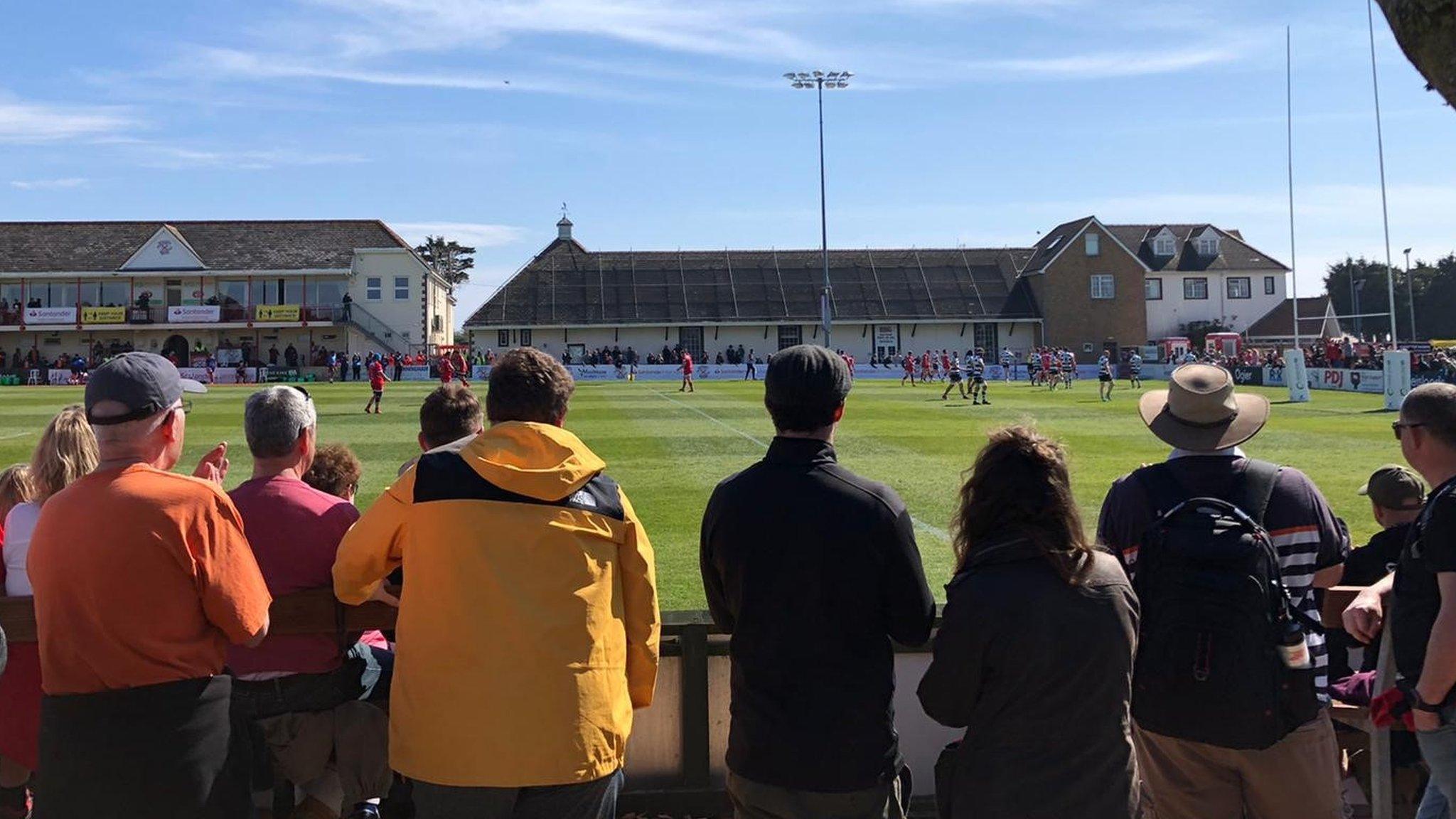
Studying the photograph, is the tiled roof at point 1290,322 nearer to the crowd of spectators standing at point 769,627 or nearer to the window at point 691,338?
the window at point 691,338

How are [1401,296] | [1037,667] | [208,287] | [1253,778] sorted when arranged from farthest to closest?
[1401,296] → [208,287] → [1253,778] → [1037,667]

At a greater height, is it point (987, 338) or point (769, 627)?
point (987, 338)

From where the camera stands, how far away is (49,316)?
222ft

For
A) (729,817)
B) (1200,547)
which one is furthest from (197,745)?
(1200,547)

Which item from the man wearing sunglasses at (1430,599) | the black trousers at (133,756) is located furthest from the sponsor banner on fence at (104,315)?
the man wearing sunglasses at (1430,599)

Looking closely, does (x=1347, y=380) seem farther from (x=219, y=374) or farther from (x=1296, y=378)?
(x=219, y=374)

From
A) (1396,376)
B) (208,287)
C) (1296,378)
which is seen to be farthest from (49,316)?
(1396,376)

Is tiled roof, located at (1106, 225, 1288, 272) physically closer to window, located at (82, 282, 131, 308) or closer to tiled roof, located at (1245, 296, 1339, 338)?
tiled roof, located at (1245, 296, 1339, 338)

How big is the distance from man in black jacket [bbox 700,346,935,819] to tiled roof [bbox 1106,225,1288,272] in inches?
3209

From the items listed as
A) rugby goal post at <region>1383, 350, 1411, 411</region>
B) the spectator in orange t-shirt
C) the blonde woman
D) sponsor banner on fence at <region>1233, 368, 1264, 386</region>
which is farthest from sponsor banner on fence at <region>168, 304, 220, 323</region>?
the spectator in orange t-shirt

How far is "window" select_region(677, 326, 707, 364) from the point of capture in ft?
237

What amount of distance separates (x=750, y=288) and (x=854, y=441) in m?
54.3

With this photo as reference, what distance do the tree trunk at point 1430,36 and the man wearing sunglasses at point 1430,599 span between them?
1.11 meters

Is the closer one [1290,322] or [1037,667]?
[1037,667]
